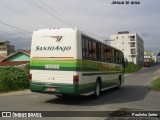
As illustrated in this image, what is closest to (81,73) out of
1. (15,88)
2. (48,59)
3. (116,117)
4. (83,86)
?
(83,86)

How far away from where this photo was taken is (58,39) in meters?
14.4

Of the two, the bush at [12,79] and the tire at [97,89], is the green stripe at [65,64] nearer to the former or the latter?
the tire at [97,89]

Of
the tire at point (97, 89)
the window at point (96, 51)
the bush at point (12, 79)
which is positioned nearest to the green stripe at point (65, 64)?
the window at point (96, 51)

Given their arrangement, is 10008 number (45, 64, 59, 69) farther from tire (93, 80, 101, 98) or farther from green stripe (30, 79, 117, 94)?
tire (93, 80, 101, 98)

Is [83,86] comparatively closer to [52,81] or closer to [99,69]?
[52,81]

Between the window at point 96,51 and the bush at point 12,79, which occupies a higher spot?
the window at point 96,51

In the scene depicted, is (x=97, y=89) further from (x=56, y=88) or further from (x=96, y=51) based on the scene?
(x=56, y=88)

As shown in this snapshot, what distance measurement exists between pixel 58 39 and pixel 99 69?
3.87 meters

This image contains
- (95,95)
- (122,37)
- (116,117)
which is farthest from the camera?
(122,37)

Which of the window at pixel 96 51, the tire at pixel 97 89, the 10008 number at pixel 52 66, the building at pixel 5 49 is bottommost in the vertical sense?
the tire at pixel 97 89

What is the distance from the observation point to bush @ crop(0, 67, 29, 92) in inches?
802

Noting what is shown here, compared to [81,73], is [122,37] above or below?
above

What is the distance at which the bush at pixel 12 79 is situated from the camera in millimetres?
20383

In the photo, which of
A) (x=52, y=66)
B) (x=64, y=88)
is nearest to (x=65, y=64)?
(x=52, y=66)
